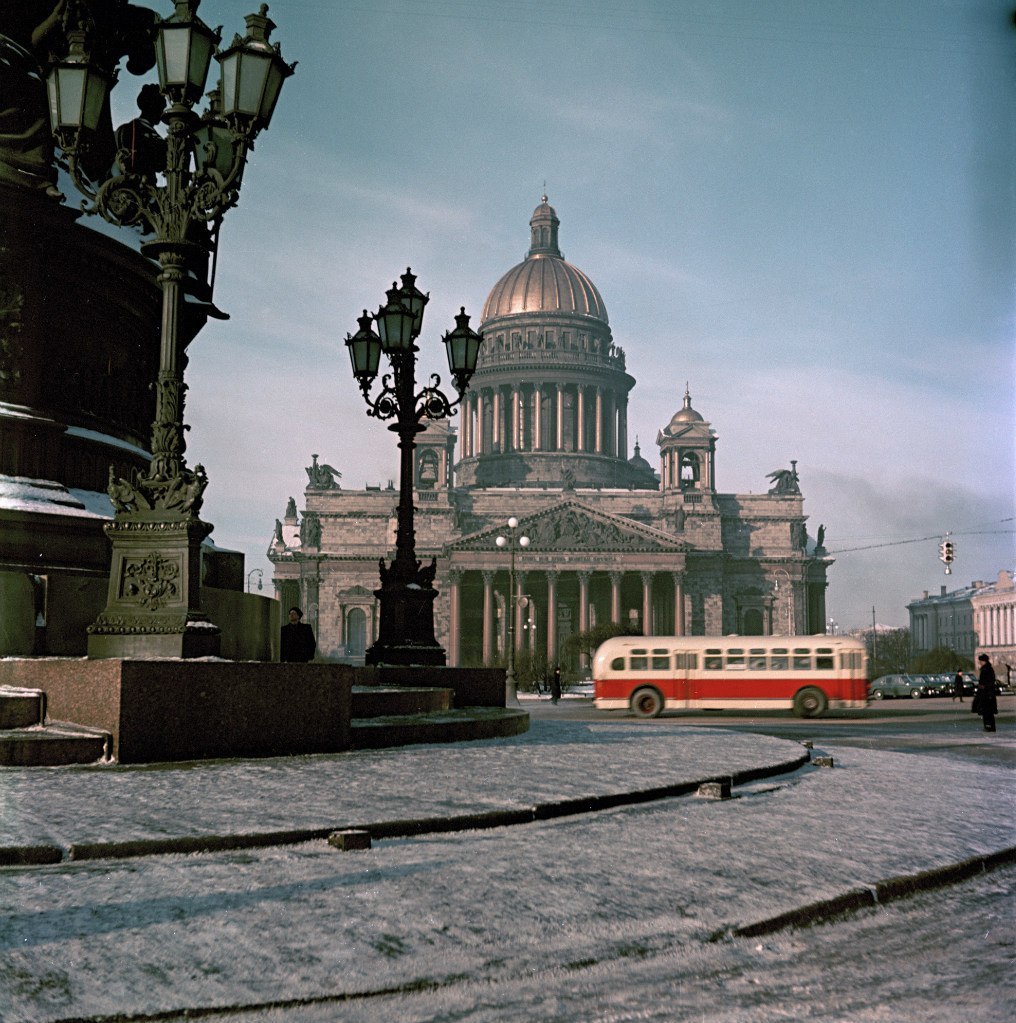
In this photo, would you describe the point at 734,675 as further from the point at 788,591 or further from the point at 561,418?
the point at 561,418

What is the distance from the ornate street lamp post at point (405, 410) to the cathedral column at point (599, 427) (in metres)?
96.8

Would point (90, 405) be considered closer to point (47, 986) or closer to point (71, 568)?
point (71, 568)

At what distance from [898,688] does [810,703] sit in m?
26.3

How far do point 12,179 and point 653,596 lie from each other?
284 ft

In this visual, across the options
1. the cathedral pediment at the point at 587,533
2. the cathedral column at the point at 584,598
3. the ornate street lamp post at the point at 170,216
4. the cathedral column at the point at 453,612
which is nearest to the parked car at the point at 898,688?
the cathedral column at the point at 584,598

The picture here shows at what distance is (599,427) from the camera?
114 meters

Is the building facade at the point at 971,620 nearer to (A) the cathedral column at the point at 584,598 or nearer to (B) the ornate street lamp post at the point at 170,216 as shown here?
(A) the cathedral column at the point at 584,598

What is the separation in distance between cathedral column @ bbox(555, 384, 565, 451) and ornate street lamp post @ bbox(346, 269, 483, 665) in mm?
96684

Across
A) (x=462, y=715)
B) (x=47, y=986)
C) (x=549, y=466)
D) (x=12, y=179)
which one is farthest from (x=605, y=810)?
(x=549, y=466)

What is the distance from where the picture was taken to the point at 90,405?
1094 cm

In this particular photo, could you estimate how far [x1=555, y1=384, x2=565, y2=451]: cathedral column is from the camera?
113450 millimetres

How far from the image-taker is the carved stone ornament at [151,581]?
849 centimetres

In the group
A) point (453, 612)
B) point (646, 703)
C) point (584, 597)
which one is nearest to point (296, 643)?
point (646, 703)

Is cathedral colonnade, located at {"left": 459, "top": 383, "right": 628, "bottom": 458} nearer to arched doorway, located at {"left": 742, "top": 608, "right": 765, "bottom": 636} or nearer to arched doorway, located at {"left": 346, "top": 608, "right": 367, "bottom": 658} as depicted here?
arched doorway, located at {"left": 742, "top": 608, "right": 765, "bottom": 636}
